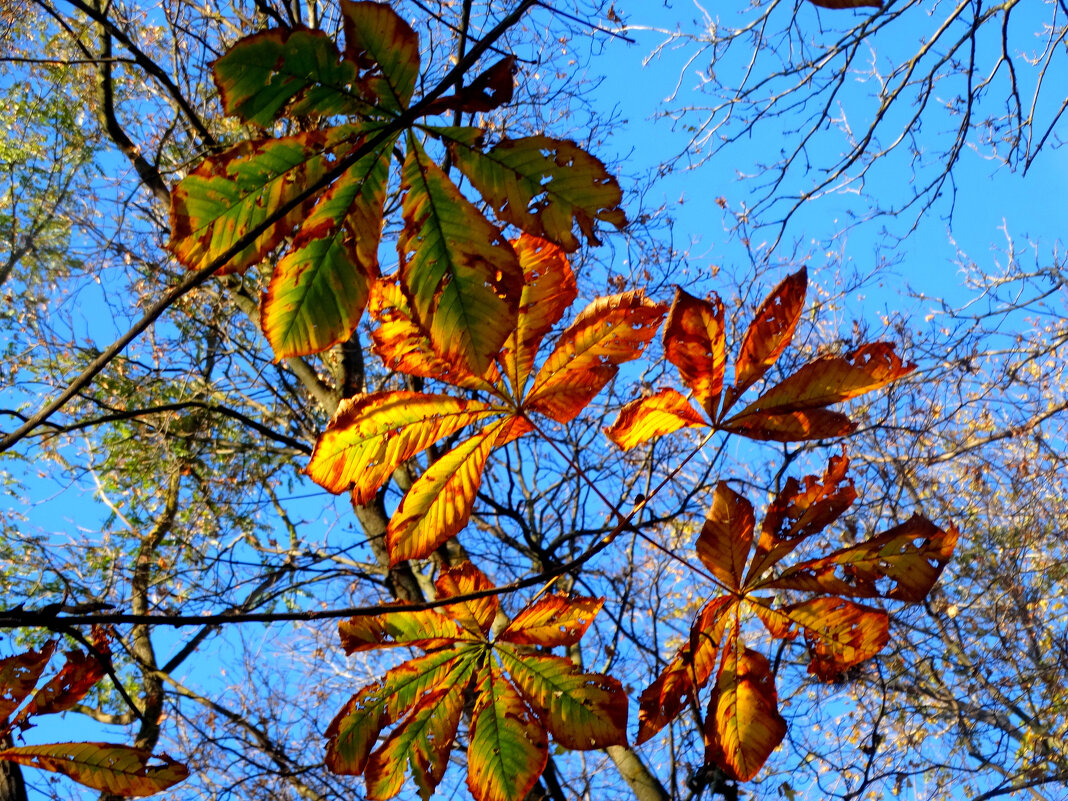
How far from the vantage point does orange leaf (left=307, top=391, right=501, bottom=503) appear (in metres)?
1.01

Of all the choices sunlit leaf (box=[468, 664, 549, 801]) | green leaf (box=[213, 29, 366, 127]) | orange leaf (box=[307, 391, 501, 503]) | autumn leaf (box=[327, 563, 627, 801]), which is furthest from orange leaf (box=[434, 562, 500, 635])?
green leaf (box=[213, 29, 366, 127])

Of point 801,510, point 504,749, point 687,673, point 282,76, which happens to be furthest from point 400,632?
point 282,76

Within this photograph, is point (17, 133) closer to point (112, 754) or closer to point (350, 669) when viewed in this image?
point (350, 669)

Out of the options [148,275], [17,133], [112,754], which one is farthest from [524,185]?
[17,133]

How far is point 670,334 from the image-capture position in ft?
3.35

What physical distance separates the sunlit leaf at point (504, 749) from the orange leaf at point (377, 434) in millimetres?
373

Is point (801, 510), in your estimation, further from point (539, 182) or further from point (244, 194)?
point (244, 194)

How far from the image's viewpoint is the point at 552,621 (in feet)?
3.84

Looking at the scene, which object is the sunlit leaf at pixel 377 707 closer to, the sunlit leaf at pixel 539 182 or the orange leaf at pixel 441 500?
the orange leaf at pixel 441 500

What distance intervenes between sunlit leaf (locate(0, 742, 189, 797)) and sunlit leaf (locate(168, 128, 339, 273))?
27.1 inches

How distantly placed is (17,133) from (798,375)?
7.48 m

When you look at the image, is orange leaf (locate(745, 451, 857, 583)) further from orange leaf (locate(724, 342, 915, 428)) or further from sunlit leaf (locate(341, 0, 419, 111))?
sunlit leaf (locate(341, 0, 419, 111))

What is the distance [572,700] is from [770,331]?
1.97 ft

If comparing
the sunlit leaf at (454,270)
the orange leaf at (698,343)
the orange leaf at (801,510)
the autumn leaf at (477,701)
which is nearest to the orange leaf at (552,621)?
the autumn leaf at (477,701)
